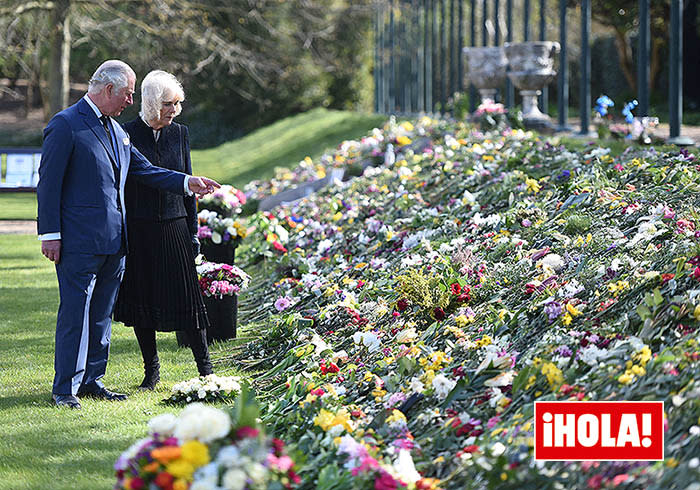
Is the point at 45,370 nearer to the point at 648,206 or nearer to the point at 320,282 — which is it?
the point at 320,282

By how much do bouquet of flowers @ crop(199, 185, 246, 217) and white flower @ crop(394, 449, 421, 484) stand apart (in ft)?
14.9

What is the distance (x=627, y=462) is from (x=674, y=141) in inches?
313

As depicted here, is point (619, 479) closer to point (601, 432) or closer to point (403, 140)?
point (601, 432)

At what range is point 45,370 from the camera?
636cm

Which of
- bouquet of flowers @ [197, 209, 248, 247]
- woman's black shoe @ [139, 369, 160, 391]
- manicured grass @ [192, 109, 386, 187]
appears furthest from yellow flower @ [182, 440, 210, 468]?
manicured grass @ [192, 109, 386, 187]

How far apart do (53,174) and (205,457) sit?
9.25ft

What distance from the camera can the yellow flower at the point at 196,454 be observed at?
115 inches

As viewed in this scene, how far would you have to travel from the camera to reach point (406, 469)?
12.3 feet

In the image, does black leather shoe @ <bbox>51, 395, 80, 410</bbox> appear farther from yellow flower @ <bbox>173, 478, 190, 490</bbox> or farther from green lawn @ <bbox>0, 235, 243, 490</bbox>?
yellow flower @ <bbox>173, 478, 190, 490</bbox>

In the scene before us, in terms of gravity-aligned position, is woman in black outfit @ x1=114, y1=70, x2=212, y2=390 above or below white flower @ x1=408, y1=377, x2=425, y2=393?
above

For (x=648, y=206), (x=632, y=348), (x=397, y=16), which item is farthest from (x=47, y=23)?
(x=397, y=16)

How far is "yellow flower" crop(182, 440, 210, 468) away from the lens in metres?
2.93

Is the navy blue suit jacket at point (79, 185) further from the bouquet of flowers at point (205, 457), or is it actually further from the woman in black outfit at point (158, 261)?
the bouquet of flowers at point (205, 457)

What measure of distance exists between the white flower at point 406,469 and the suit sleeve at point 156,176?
8.00 feet
